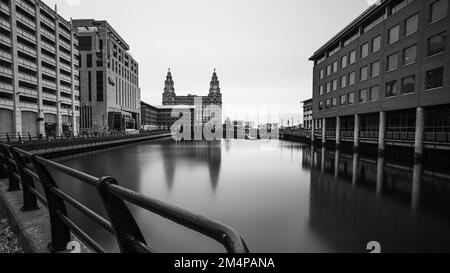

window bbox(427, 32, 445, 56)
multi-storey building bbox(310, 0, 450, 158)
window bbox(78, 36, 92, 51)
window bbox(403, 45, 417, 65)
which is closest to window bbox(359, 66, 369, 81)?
multi-storey building bbox(310, 0, 450, 158)

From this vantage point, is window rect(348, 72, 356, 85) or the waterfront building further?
the waterfront building

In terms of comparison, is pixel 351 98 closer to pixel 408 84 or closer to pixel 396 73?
pixel 396 73

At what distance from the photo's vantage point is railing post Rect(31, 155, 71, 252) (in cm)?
338

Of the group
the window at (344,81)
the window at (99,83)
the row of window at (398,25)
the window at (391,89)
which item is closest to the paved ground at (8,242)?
the row of window at (398,25)

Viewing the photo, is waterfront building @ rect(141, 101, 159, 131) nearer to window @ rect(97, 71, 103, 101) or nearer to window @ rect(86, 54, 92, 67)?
window @ rect(97, 71, 103, 101)

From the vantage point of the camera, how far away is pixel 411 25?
30859mm

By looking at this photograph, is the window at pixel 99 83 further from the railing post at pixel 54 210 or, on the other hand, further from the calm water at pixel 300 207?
the railing post at pixel 54 210

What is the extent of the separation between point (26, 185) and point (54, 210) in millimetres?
2041

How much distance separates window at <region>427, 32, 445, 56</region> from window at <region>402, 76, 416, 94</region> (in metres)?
3.31

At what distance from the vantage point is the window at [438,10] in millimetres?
26270

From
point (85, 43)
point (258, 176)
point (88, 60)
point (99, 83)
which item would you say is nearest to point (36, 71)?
point (99, 83)
